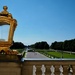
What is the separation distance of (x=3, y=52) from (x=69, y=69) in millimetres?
1733

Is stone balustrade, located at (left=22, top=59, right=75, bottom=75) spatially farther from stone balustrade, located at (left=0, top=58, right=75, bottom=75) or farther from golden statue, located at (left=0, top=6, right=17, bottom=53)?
golden statue, located at (left=0, top=6, right=17, bottom=53)

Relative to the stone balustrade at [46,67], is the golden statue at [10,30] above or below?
above

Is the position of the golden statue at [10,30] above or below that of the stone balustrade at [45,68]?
above

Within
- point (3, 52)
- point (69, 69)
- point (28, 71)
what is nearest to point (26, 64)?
point (28, 71)

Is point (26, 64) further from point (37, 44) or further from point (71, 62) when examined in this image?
point (37, 44)

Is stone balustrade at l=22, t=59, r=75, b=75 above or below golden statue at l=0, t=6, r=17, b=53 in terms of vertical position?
below

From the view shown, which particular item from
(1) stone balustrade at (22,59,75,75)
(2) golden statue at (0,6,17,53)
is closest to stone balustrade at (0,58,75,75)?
(1) stone balustrade at (22,59,75,75)

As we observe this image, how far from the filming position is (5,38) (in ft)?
19.1

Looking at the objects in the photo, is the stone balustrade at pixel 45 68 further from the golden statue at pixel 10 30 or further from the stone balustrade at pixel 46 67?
the golden statue at pixel 10 30

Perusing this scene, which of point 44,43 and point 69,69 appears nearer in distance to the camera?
point 69,69

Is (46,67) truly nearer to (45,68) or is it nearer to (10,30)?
(45,68)

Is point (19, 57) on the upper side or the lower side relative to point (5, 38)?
lower

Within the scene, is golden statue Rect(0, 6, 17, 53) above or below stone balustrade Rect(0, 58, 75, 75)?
above

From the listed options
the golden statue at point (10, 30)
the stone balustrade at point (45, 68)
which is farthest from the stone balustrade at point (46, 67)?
the golden statue at point (10, 30)
